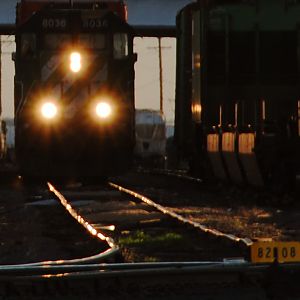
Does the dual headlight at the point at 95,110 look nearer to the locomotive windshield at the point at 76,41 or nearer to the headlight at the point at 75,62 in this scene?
the headlight at the point at 75,62

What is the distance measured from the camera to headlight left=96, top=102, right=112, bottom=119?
65.8 ft

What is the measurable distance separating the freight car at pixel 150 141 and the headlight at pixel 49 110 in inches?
1168

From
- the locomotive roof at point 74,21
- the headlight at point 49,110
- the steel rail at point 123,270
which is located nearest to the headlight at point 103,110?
the headlight at point 49,110

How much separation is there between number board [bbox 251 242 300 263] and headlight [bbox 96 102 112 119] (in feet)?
43.4

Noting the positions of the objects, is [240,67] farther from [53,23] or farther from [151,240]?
[151,240]

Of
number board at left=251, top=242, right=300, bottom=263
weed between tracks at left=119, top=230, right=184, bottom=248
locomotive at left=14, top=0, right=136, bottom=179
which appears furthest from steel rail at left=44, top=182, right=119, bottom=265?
locomotive at left=14, top=0, right=136, bottom=179

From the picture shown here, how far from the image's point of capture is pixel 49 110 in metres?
20.2

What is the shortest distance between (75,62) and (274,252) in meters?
14.0

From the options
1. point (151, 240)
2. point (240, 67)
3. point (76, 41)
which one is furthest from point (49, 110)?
point (151, 240)

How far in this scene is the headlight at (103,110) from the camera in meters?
20.0

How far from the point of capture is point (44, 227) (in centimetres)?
1204

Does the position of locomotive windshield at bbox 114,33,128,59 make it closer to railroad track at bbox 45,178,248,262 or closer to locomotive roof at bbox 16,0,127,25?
locomotive roof at bbox 16,0,127,25

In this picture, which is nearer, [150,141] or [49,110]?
[49,110]

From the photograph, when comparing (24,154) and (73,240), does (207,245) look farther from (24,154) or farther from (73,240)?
(24,154)
